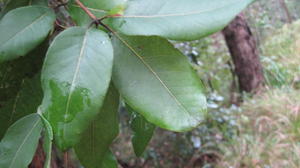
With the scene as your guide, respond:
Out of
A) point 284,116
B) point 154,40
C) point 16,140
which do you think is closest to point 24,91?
point 16,140

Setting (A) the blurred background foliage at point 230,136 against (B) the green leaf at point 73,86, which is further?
(A) the blurred background foliage at point 230,136

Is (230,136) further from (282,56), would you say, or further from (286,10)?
(286,10)

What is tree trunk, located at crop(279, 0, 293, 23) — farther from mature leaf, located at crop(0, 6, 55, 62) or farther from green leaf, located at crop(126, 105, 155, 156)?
mature leaf, located at crop(0, 6, 55, 62)

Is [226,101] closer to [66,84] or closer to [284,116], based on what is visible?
[284,116]

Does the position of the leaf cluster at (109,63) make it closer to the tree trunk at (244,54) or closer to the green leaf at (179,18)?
the green leaf at (179,18)

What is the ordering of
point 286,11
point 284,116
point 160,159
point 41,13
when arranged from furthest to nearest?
point 286,11, point 284,116, point 160,159, point 41,13

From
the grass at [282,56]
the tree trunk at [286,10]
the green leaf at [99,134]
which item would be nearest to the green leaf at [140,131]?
the green leaf at [99,134]
